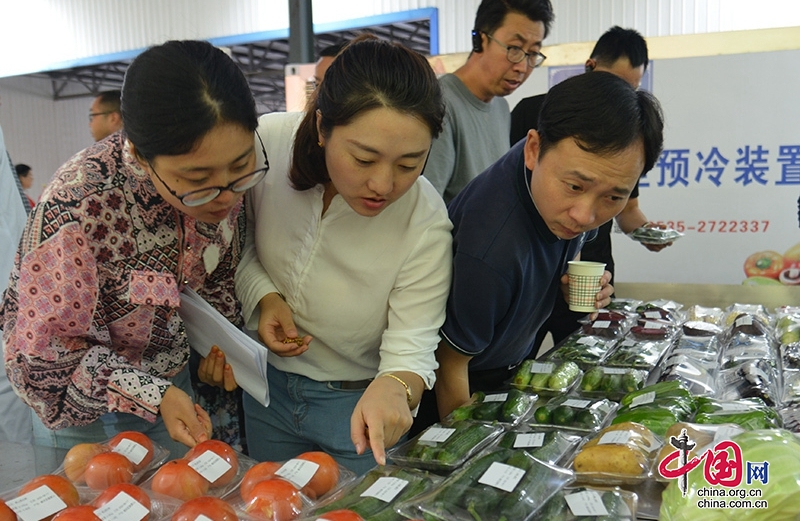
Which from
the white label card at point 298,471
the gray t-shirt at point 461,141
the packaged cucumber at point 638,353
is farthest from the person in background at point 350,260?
the gray t-shirt at point 461,141

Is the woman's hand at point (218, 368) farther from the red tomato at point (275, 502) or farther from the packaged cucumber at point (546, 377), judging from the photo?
the packaged cucumber at point (546, 377)

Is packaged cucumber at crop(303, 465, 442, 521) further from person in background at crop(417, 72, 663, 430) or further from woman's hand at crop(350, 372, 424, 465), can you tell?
person in background at crop(417, 72, 663, 430)

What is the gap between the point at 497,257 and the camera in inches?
58.9

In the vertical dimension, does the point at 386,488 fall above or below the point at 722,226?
above

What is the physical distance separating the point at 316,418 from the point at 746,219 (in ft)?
12.6

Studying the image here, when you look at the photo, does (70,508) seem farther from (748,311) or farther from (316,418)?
(748,311)

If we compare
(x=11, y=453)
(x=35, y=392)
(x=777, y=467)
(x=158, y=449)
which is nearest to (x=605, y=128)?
(x=777, y=467)

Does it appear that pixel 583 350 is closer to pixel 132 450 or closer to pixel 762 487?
pixel 762 487

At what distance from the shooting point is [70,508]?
3.47 feet

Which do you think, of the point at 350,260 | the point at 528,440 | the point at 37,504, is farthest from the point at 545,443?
the point at 37,504

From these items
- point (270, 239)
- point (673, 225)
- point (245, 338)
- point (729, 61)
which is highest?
point (729, 61)

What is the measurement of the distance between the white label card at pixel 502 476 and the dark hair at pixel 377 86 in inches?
26.1

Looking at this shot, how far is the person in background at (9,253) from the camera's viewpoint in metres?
2.39

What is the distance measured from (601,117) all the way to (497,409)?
0.71m
